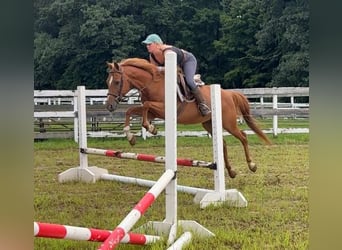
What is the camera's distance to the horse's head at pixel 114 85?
48.3 inches

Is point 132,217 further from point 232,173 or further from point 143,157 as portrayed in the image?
point 232,173

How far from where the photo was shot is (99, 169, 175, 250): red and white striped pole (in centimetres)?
87

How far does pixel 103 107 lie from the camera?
134 centimetres

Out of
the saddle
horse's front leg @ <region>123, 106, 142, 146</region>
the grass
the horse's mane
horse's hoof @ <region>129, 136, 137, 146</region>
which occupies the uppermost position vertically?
the horse's mane

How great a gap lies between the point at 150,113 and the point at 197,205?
1.08 ft

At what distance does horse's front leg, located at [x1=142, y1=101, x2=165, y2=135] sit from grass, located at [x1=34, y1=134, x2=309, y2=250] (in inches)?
1.6

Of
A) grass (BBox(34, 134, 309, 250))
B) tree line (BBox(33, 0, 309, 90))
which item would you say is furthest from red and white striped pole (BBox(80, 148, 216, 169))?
tree line (BBox(33, 0, 309, 90))

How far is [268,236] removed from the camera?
1166mm

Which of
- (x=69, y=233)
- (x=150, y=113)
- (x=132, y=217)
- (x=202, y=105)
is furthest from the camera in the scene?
(x=202, y=105)

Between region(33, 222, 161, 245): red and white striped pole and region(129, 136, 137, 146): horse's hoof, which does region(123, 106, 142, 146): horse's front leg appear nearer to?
region(129, 136, 137, 146): horse's hoof

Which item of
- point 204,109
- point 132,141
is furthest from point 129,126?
point 204,109
